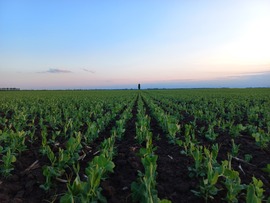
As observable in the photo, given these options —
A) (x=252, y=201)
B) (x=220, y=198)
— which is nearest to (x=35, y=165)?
(x=220, y=198)

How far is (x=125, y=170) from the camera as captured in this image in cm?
361

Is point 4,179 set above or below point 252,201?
below

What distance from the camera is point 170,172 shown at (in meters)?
3.51

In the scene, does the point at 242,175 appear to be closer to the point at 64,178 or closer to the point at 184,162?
the point at 184,162

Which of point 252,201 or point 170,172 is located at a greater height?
point 252,201

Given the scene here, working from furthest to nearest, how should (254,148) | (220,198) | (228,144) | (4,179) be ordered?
(228,144) → (254,148) → (4,179) → (220,198)

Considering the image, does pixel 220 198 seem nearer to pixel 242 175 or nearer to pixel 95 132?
pixel 242 175

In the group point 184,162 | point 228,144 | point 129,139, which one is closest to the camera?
point 184,162

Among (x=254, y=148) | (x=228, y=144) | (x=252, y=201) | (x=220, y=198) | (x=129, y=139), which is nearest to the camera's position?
(x=252, y=201)

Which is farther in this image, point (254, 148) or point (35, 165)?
point (254, 148)

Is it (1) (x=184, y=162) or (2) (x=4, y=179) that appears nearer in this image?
(2) (x=4, y=179)

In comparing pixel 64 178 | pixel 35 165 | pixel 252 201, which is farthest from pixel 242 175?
pixel 35 165

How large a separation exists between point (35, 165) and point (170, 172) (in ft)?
6.66

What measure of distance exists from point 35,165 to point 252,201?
301 cm
